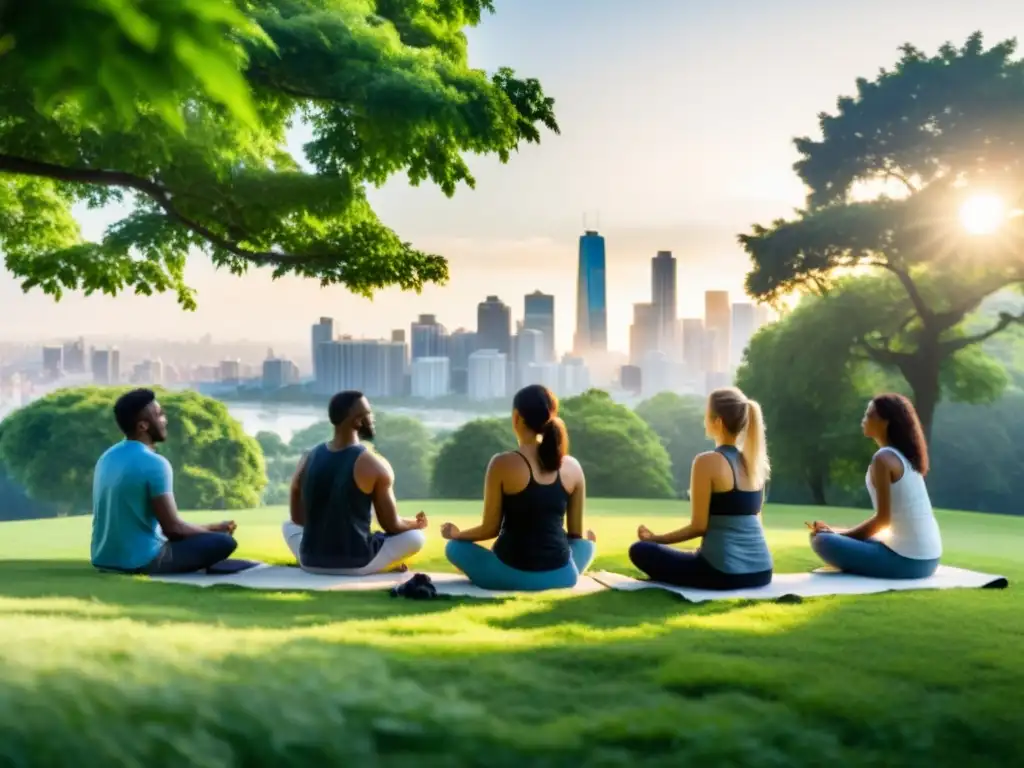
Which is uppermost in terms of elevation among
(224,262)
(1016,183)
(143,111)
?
(1016,183)

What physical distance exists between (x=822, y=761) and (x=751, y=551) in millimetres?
3387

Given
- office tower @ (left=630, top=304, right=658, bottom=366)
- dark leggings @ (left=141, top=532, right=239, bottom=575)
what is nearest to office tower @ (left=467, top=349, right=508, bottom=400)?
office tower @ (left=630, top=304, right=658, bottom=366)

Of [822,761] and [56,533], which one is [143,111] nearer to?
[822,761]

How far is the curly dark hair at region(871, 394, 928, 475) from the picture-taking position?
25.0 feet

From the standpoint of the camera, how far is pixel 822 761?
12.8 ft

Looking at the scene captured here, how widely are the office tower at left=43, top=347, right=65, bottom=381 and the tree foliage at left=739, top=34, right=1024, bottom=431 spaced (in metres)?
91.5

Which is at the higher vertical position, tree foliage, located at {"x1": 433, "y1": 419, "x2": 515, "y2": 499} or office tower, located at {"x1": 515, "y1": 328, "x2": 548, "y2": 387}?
office tower, located at {"x1": 515, "y1": 328, "x2": 548, "y2": 387}

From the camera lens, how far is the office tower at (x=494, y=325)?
10550 centimetres

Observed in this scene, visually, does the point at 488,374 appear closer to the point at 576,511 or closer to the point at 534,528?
the point at 576,511

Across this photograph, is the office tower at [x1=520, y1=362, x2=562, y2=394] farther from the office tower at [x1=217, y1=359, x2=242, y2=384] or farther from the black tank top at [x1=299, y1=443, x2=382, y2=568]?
the black tank top at [x1=299, y1=443, x2=382, y2=568]

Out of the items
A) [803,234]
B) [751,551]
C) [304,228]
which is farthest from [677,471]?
[751,551]

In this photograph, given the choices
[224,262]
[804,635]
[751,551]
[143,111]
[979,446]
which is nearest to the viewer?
[804,635]

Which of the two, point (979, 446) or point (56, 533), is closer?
point (56, 533)

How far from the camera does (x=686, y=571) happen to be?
7289mm
